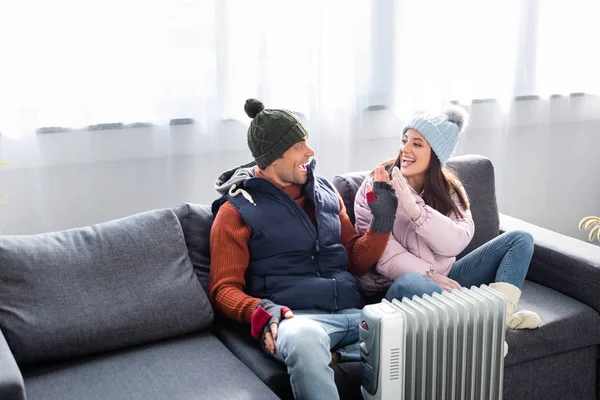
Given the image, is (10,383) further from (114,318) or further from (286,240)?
(286,240)

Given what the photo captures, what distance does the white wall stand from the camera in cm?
268

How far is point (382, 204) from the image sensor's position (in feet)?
8.02

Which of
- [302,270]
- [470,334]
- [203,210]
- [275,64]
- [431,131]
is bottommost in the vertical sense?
[470,334]

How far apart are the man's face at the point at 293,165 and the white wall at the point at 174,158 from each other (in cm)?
59

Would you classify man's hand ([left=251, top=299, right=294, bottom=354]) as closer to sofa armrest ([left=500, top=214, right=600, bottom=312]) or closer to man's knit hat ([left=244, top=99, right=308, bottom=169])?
man's knit hat ([left=244, top=99, right=308, bottom=169])

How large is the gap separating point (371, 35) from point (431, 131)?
2.65ft

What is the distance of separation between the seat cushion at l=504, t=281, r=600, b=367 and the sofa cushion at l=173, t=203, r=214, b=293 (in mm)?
1007

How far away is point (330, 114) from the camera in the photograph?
10.5 ft

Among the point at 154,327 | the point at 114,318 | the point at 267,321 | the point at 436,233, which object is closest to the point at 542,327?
the point at 436,233

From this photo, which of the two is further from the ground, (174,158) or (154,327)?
(174,158)

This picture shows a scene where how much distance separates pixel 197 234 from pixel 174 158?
20.8 inches

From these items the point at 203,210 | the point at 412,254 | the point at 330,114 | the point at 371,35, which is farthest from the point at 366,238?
the point at 371,35

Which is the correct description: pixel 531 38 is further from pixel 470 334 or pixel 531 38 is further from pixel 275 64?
pixel 470 334

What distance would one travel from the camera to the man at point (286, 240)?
233 cm
